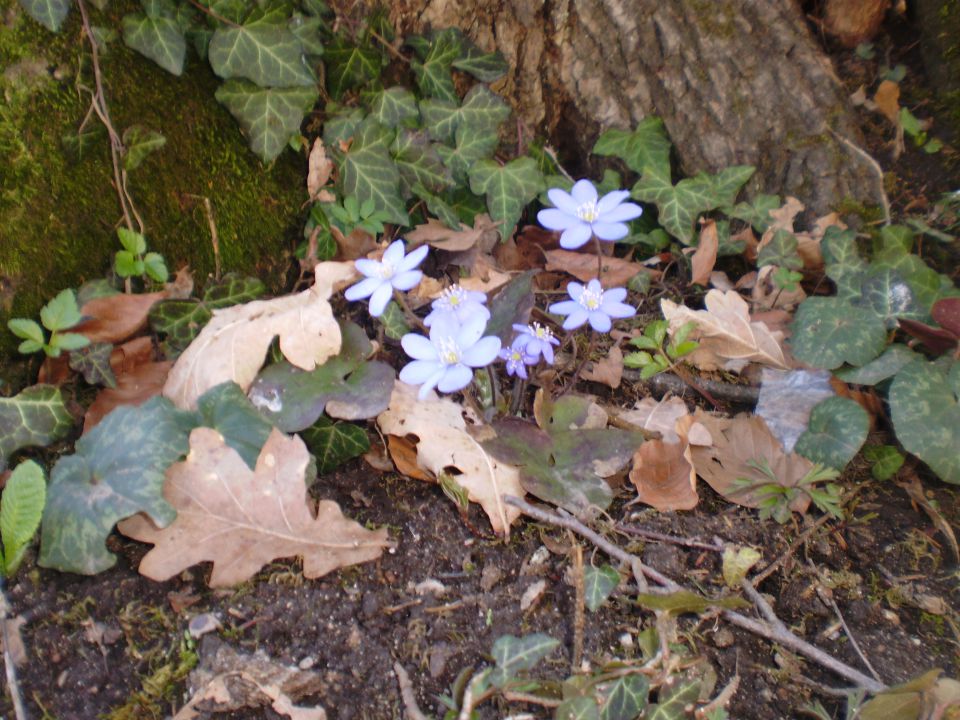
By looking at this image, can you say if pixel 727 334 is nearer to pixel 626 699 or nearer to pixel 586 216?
pixel 586 216

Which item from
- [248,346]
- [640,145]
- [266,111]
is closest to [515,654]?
[248,346]

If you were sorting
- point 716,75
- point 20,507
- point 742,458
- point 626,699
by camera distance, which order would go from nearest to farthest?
point 626,699 < point 20,507 < point 742,458 < point 716,75

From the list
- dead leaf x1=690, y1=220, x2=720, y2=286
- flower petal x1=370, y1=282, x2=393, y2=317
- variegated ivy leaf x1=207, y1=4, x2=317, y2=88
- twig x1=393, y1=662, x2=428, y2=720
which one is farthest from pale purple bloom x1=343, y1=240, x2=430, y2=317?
dead leaf x1=690, y1=220, x2=720, y2=286

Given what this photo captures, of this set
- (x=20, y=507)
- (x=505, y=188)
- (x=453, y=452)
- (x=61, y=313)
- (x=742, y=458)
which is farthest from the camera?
(x=505, y=188)

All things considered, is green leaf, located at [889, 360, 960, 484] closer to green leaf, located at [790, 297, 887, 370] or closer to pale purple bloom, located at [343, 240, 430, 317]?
green leaf, located at [790, 297, 887, 370]

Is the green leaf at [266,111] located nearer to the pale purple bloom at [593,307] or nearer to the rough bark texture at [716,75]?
the rough bark texture at [716,75]

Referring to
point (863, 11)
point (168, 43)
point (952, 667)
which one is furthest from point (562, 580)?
point (863, 11)

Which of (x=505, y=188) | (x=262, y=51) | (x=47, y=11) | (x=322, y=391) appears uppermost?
(x=47, y=11)
